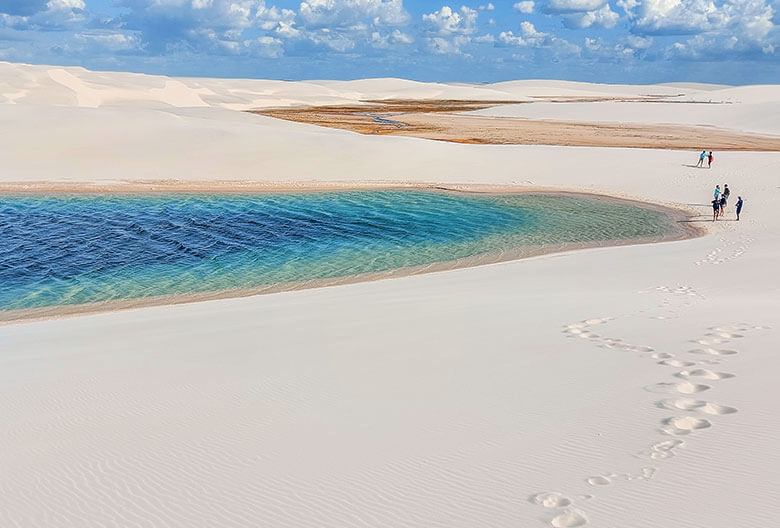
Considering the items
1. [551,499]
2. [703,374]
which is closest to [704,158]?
[703,374]

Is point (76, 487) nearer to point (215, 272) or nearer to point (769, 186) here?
point (215, 272)

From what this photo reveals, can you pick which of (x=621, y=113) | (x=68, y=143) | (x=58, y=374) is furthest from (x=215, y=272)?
Answer: (x=621, y=113)

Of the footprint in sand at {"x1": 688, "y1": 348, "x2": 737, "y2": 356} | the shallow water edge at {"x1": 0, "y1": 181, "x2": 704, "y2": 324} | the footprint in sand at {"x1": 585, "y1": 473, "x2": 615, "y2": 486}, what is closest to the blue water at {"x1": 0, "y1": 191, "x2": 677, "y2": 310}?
the shallow water edge at {"x1": 0, "y1": 181, "x2": 704, "y2": 324}

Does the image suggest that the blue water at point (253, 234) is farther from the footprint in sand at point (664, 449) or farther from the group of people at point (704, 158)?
the footprint in sand at point (664, 449)

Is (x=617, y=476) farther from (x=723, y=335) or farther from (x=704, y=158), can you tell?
(x=704, y=158)

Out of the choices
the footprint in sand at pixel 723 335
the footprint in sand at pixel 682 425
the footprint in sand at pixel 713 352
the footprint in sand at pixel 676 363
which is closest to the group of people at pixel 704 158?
the footprint in sand at pixel 723 335
